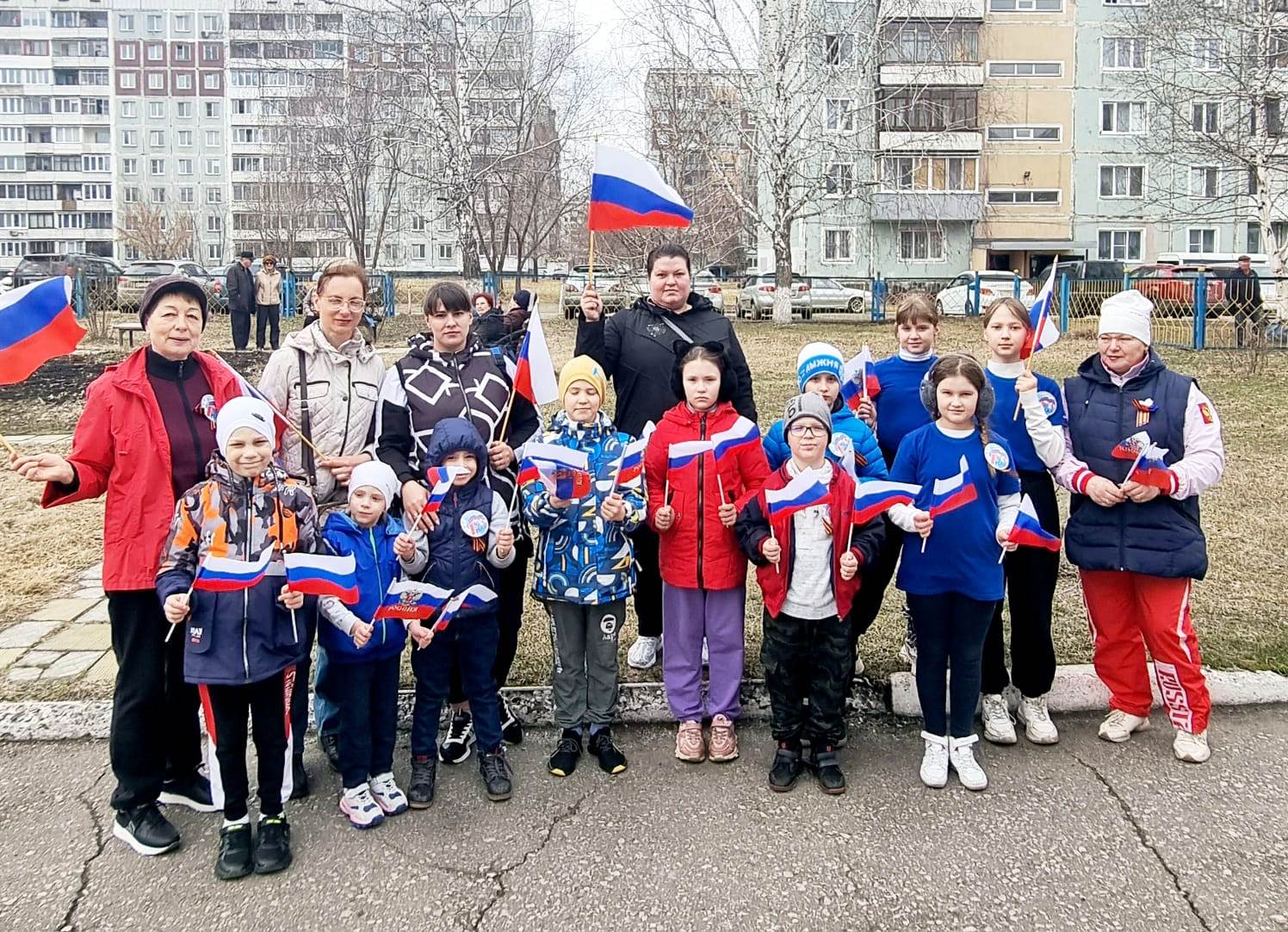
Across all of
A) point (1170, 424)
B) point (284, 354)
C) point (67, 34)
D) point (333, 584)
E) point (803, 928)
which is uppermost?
point (67, 34)

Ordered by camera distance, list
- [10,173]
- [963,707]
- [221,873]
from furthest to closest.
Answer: [10,173]
[963,707]
[221,873]

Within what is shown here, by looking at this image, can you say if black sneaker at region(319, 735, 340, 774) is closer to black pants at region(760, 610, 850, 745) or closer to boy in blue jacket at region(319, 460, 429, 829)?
boy in blue jacket at region(319, 460, 429, 829)

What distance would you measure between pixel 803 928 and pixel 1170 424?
2.48 m

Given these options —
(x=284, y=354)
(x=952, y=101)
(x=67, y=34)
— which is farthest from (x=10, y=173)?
(x=284, y=354)

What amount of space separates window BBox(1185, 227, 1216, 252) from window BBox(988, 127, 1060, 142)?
25.9 feet

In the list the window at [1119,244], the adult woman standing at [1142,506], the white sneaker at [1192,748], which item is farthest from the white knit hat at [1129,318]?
the window at [1119,244]

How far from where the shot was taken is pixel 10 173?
78.5 meters

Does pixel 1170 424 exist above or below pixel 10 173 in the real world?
below

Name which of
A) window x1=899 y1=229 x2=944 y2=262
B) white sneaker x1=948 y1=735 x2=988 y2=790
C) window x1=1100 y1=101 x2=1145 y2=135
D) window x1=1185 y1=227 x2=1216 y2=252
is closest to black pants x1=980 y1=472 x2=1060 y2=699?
white sneaker x1=948 y1=735 x2=988 y2=790

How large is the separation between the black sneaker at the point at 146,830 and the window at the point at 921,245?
44.4m

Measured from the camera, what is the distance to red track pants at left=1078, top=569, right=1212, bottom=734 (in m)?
4.03

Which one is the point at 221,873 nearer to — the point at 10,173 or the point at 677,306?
the point at 677,306

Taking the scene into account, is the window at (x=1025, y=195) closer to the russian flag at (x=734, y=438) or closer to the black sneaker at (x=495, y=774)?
the russian flag at (x=734, y=438)

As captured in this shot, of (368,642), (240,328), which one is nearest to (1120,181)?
(240,328)
